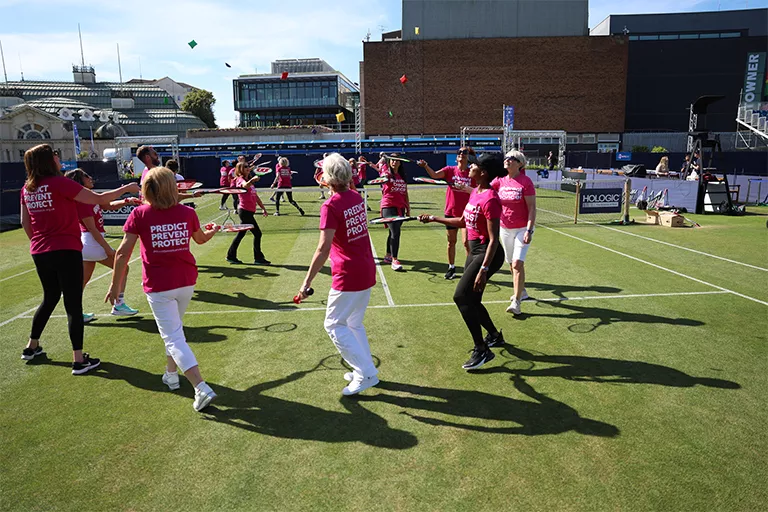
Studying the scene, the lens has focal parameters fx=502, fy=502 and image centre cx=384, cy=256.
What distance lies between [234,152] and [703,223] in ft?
127

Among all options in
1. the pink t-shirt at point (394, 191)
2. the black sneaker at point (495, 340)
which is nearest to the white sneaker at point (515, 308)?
the black sneaker at point (495, 340)

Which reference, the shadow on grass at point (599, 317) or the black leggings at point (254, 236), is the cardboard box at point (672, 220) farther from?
the black leggings at point (254, 236)

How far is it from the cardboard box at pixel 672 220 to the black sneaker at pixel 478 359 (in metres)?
13.7

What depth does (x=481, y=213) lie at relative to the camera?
557cm

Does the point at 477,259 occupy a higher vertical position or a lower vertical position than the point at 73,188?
lower

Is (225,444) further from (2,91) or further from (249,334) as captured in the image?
(2,91)

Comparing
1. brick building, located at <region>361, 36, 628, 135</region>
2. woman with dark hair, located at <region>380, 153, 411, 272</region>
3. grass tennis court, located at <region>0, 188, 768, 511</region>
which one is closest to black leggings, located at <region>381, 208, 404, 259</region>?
woman with dark hair, located at <region>380, 153, 411, 272</region>

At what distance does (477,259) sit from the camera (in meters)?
5.62

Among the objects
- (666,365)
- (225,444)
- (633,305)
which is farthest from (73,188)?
(633,305)

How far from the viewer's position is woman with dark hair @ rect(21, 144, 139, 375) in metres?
5.36

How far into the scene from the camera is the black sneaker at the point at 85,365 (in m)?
5.60

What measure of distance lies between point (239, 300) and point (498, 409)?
17.7ft

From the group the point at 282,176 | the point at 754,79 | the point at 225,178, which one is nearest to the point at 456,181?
the point at 282,176

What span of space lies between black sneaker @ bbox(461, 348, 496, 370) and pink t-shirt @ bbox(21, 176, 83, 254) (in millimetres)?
4569
